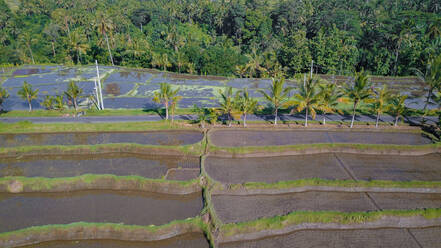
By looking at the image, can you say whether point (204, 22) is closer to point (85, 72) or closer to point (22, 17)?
point (85, 72)

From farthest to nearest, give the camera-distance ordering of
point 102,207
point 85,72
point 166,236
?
point 85,72, point 102,207, point 166,236

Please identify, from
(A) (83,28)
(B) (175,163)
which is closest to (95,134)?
(B) (175,163)

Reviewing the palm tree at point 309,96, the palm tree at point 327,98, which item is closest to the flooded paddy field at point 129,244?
the palm tree at point 309,96

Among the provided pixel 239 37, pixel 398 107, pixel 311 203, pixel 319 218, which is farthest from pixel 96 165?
pixel 239 37

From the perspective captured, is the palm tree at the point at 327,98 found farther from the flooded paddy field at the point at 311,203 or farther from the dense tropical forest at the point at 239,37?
the dense tropical forest at the point at 239,37

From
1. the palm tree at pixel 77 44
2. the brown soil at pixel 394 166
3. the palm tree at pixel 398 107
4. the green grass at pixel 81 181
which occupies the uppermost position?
the palm tree at pixel 77 44

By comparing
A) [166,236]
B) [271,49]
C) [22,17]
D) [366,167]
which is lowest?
[166,236]
